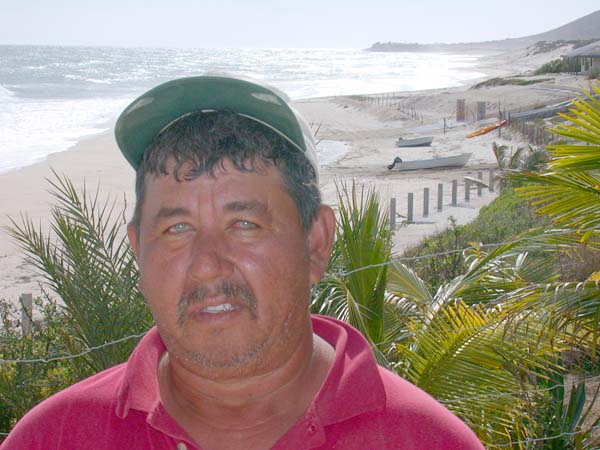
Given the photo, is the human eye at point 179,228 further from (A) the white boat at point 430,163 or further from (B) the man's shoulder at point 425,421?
(A) the white boat at point 430,163

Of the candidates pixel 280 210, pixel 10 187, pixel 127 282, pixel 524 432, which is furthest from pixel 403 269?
pixel 10 187

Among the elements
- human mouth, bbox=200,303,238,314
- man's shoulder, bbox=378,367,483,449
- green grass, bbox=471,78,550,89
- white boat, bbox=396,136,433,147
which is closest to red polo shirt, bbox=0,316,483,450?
man's shoulder, bbox=378,367,483,449

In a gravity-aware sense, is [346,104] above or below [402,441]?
below

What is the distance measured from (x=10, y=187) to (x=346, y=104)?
111ft

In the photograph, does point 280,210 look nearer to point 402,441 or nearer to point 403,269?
point 402,441

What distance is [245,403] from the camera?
5.56ft

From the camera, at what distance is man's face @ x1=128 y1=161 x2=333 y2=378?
157cm

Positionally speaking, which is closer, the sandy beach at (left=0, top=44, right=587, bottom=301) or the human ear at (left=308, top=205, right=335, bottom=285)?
the human ear at (left=308, top=205, right=335, bottom=285)

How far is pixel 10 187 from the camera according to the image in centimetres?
2155

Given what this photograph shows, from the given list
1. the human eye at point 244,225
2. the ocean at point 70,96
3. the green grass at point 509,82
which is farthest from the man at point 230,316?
the green grass at point 509,82

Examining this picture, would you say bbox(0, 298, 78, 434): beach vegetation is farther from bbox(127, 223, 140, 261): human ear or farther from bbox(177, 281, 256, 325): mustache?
bbox(177, 281, 256, 325): mustache

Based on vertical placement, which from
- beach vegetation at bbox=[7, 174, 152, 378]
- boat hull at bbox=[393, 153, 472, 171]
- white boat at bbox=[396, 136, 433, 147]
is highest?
beach vegetation at bbox=[7, 174, 152, 378]

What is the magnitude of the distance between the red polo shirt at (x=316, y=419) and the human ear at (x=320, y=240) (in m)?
0.21

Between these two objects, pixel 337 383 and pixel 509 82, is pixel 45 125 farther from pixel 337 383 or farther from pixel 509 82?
pixel 509 82
